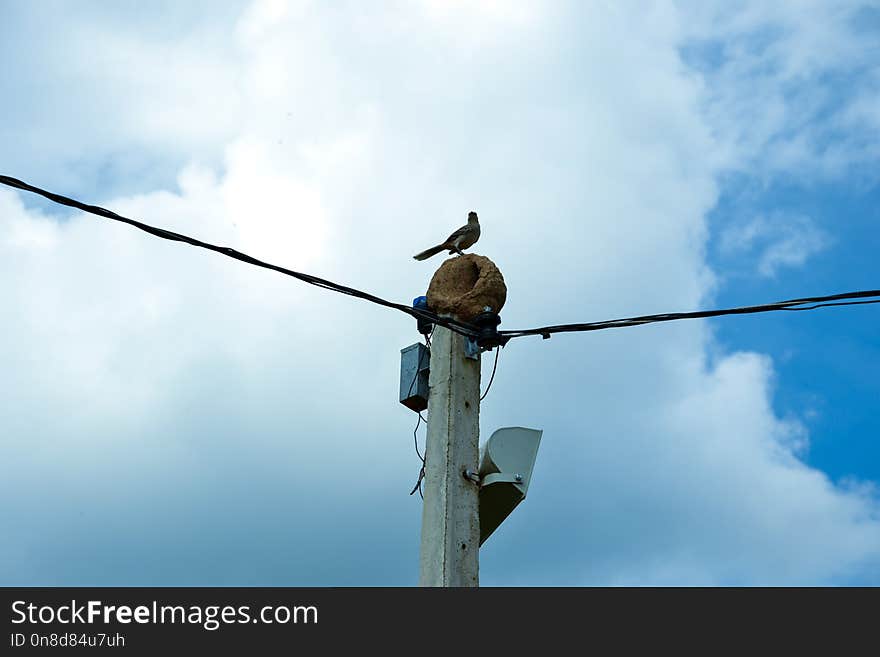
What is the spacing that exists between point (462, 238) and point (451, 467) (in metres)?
2.23

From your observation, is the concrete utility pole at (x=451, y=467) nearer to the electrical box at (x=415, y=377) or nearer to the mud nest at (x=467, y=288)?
the electrical box at (x=415, y=377)

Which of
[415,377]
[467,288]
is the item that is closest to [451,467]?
[415,377]

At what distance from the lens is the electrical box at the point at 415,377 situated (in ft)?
25.2

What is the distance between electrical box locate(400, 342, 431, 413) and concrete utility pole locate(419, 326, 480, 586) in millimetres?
116

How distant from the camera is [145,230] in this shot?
604cm

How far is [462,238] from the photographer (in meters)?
8.59

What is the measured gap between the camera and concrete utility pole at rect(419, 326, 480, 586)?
686 cm

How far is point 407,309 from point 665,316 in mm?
1783

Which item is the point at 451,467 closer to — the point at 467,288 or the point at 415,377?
the point at 415,377

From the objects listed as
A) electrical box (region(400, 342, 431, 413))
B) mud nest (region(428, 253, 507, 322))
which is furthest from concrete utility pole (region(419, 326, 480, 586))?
mud nest (region(428, 253, 507, 322))

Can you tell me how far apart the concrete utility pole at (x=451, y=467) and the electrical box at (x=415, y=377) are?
12 centimetres

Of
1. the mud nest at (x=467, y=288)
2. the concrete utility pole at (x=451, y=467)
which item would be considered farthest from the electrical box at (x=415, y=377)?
the mud nest at (x=467, y=288)
